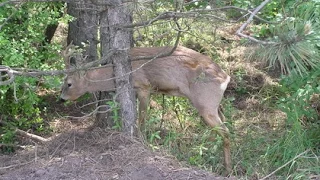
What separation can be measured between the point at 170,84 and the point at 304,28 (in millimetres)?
3263

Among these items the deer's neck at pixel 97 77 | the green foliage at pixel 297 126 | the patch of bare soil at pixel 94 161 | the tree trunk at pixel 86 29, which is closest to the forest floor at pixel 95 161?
the patch of bare soil at pixel 94 161

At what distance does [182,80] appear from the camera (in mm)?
8031

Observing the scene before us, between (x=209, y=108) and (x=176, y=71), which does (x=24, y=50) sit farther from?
(x=209, y=108)

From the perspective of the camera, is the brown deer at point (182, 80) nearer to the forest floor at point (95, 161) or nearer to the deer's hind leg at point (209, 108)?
the deer's hind leg at point (209, 108)

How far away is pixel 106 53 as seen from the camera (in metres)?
6.82

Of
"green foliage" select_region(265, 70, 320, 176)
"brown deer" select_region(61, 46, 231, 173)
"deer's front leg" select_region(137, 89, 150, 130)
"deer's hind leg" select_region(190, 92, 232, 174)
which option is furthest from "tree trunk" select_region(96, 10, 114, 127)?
"green foliage" select_region(265, 70, 320, 176)

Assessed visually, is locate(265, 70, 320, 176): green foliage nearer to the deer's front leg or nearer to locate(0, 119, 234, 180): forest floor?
locate(0, 119, 234, 180): forest floor

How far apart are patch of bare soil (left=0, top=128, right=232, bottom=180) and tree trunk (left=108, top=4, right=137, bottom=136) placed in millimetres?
258

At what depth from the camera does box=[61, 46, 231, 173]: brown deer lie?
780 cm

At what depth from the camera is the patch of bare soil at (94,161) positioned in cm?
598

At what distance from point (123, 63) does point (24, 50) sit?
4.54 feet

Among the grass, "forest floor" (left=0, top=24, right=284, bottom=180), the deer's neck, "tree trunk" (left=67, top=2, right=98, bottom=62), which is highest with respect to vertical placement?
"tree trunk" (left=67, top=2, right=98, bottom=62)

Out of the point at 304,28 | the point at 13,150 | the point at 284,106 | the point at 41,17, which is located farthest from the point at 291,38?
the point at 13,150

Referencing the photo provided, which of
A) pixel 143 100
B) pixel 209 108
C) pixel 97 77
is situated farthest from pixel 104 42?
pixel 209 108
